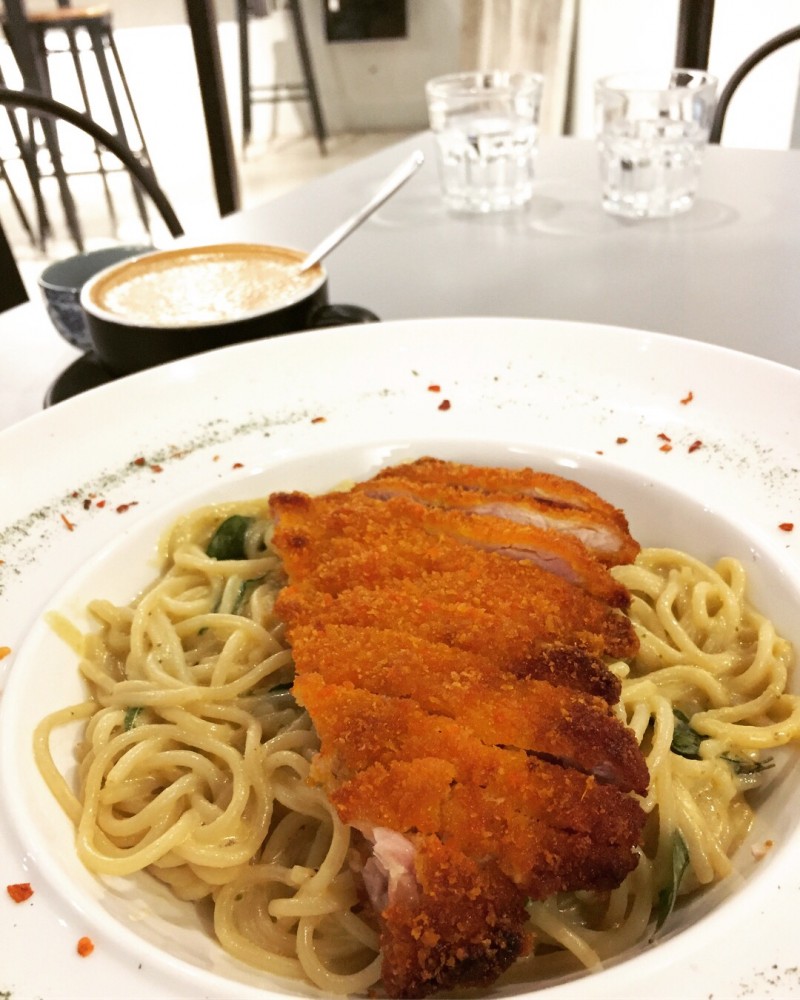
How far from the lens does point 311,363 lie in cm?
251

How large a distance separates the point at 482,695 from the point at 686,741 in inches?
19.9

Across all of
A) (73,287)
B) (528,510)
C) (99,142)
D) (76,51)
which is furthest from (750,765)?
(76,51)

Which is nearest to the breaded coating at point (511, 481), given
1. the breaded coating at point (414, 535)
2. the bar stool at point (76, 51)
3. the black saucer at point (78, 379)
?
the breaded coating at point (414, 535)

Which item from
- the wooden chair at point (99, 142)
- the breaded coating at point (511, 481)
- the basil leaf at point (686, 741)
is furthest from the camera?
the wooden chair at point (99, 142)

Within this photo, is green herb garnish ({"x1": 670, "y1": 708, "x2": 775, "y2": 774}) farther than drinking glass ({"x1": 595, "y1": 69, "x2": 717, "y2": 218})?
No

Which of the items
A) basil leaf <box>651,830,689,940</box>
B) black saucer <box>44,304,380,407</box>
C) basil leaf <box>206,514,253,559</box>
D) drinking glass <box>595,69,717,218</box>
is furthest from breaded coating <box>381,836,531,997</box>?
drinking glass <box>595,69,717,218</box>

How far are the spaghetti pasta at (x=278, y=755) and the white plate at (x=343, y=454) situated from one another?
0.06m

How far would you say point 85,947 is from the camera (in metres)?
1.18

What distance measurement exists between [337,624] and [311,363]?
40.2 inches

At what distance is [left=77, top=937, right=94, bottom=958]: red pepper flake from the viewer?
Result: 118cm

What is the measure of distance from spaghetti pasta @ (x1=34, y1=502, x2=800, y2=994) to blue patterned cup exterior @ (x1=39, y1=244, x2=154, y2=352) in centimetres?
107

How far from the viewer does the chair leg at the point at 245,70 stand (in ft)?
38.5

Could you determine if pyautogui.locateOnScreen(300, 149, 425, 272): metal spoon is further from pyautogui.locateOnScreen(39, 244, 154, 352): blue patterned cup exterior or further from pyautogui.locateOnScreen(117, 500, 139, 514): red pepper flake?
pyautogui.locateOnScreen(117, 500, 139, 514): red pepper flake

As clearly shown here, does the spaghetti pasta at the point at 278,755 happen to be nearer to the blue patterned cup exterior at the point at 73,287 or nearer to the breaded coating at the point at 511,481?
the breaded coating at the point at 511,481
